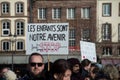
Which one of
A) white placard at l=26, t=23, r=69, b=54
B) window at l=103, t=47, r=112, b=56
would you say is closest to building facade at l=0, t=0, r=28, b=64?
window at l=103, t=47, r=112, b=56

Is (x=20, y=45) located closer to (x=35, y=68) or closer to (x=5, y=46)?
(x=5, y=46)

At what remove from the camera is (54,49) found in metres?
12.7

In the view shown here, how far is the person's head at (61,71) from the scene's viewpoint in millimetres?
5852

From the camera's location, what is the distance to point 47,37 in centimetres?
1288

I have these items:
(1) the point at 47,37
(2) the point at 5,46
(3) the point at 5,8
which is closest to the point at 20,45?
(2) the point at 5,46

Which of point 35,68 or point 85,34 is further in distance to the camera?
point 85,34

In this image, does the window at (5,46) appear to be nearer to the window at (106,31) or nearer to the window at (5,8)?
A: the window at (5,8)

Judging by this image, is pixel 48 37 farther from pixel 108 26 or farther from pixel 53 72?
pixel 108 26

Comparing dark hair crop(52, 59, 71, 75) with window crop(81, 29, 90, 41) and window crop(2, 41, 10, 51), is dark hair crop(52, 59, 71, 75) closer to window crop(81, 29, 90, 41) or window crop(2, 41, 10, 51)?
window crop(2, 41, 10, 51)

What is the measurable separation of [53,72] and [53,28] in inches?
274

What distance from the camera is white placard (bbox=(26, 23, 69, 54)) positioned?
12656mm

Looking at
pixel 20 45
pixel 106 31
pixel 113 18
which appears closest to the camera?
pixel 20 45

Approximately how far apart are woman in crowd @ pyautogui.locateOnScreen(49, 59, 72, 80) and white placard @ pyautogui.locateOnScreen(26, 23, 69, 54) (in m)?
6.53

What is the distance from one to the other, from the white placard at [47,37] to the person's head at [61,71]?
653cm
